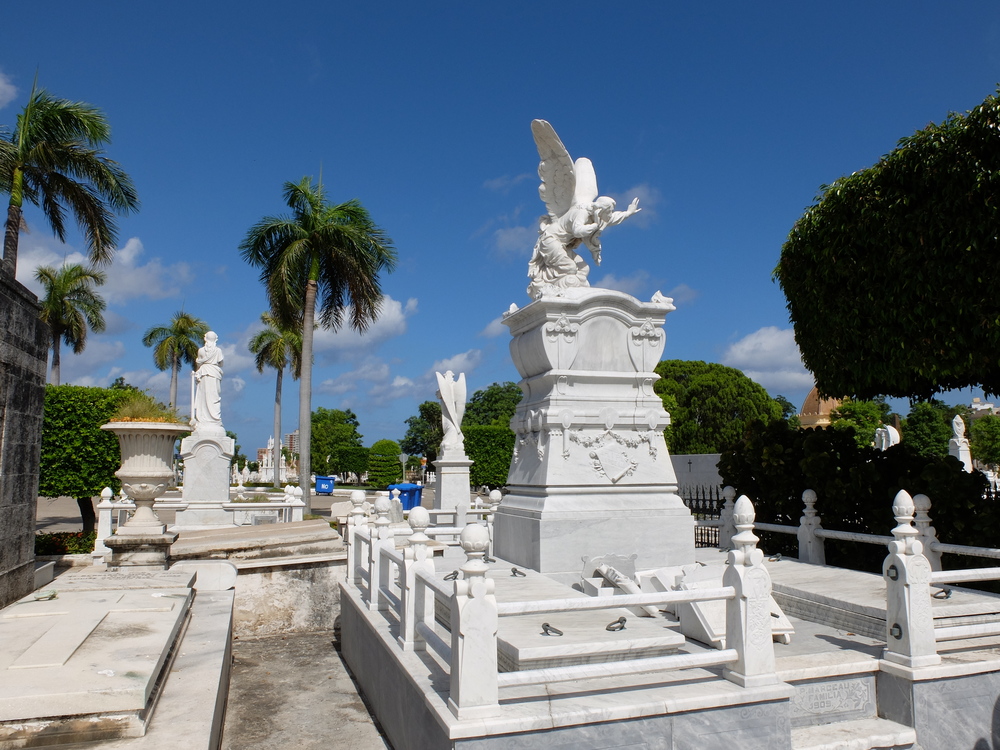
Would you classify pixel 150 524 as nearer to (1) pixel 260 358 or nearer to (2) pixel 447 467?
(2) pixel 447 467

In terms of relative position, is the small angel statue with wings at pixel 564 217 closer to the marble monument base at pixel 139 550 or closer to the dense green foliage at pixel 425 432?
the marble monument base at pixel 139 550

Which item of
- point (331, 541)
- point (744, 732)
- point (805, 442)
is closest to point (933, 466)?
point (805, 442)

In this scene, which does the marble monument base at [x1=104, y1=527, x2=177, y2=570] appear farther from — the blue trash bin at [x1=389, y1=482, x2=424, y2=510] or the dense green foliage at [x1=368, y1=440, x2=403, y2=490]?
the dense green foliage at [x1=368, y1=440, x2=403, y2=490]

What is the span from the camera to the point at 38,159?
18312 millimetres

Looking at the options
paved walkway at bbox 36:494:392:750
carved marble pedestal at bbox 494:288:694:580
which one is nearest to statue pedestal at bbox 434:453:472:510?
paved walkway at bbox 36:494:392:750

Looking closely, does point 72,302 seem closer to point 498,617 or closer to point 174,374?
point 174,374

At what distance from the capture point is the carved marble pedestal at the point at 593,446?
762 centimetres

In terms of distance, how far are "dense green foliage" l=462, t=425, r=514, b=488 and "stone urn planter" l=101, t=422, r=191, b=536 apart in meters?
30.8

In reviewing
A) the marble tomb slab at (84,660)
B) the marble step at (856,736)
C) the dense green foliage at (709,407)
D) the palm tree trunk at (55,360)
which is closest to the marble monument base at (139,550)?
the marble tomb slab at (84,660)

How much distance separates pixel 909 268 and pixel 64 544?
51.2 feet

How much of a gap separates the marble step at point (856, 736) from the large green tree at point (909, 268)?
501 centimetres

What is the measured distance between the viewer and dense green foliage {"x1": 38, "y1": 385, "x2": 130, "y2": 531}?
16.7 meters

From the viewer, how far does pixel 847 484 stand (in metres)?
8.88

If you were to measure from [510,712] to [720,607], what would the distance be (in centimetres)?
214
